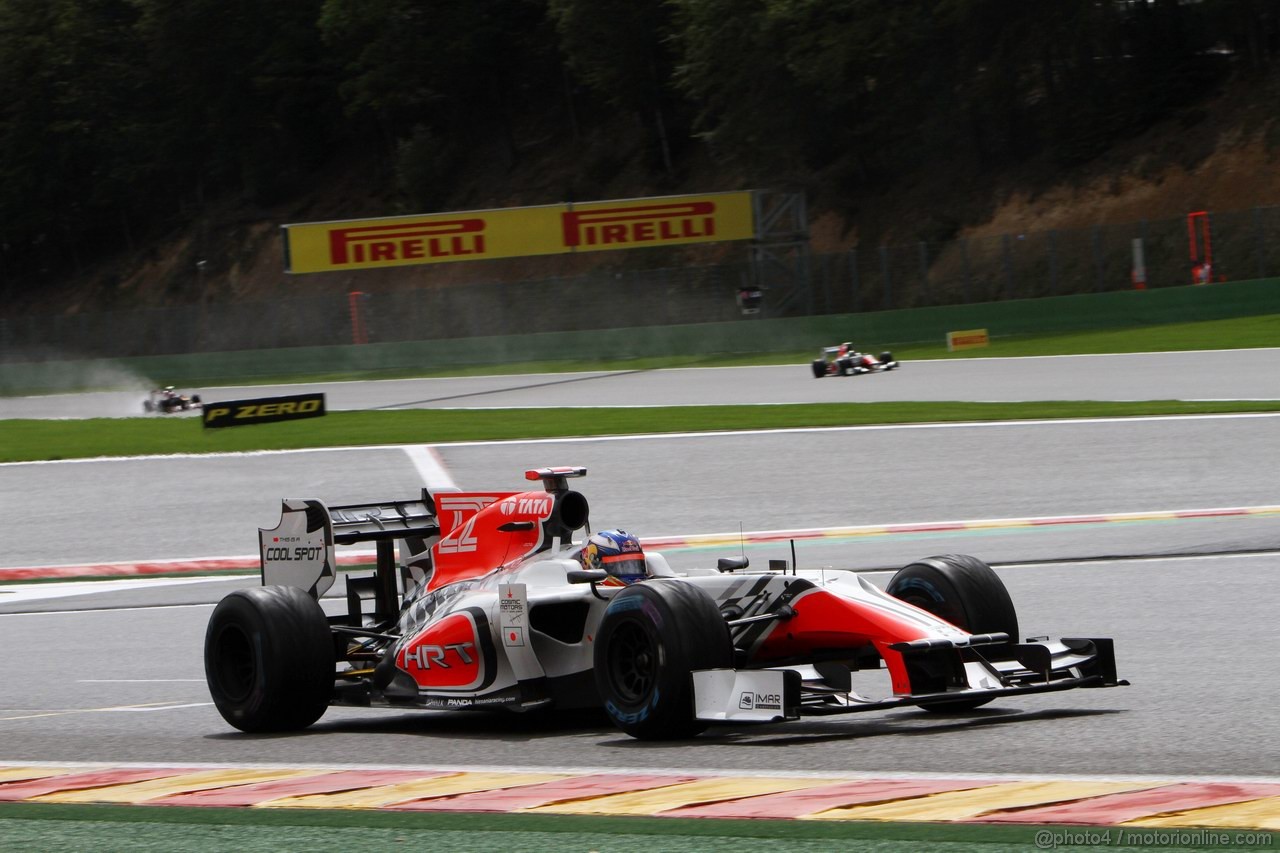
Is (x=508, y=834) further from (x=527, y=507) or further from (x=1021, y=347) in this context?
(x=1021, y=347)

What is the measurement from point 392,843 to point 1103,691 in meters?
3.52

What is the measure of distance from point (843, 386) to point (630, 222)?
17.4m

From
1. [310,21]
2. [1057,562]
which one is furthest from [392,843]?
[310,21]

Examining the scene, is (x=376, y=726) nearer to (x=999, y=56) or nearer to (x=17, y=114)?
(x=999, y=56)

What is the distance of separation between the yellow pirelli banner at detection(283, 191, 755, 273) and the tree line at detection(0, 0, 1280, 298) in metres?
8.84

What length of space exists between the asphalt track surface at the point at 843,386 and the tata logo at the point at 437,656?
58.8 ft

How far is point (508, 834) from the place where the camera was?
505cm

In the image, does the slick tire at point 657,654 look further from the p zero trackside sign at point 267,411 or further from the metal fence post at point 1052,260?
the metal fence post at point 1052,260

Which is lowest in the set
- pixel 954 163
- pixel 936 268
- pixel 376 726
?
pixel 376 726

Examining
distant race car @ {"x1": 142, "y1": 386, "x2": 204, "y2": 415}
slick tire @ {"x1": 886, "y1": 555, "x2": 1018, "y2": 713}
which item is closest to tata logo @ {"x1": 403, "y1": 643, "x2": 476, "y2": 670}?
slick tire @ {"x1": 886, "y1": 555, "x2": 1018, "y2": 713}

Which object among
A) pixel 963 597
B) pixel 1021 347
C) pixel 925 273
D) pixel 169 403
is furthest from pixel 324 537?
pixel 925 273

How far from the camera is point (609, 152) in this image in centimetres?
6694

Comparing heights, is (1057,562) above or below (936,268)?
below

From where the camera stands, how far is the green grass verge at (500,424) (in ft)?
75.5
